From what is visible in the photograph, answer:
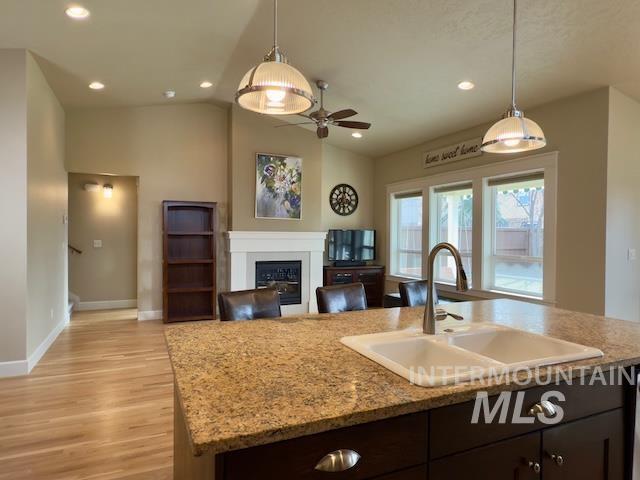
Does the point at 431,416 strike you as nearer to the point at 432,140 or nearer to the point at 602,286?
the point at 602,286

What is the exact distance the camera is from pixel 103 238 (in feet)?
22.4

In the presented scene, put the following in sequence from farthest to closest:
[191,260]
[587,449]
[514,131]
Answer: [191,260] < [514,131] < [587,449]

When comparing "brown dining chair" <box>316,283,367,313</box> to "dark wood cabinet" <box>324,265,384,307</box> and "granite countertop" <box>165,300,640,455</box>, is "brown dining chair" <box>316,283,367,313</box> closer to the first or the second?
"granite countertop" <box>165,300,640,455</box>

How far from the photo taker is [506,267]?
513 centimetres

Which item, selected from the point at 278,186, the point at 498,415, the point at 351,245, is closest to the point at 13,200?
the point at 278,186

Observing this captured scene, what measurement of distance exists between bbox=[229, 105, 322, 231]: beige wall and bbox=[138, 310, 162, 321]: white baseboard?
1.75 metres

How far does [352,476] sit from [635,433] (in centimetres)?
120

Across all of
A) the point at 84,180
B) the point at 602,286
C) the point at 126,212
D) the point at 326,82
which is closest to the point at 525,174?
the point at 602,286

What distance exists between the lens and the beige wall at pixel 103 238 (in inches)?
262

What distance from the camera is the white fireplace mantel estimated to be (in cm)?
612

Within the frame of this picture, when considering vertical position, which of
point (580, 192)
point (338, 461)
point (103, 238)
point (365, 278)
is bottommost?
point (365, 278)

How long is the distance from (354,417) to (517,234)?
4679mm

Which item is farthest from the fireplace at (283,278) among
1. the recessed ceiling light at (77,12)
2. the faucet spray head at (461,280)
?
the faucet spray head at (461,280)

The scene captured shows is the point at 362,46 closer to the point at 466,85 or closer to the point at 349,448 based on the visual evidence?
the point at 466,85
